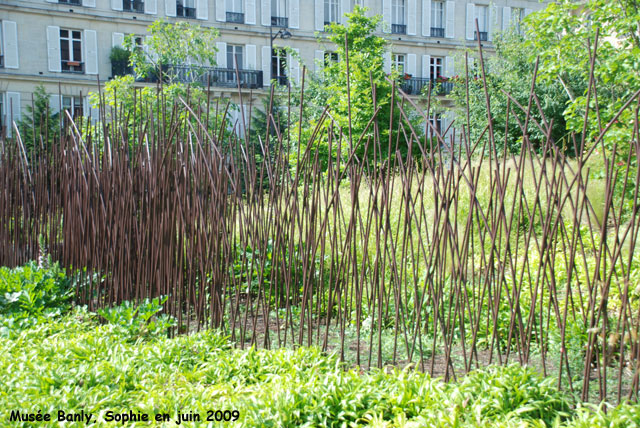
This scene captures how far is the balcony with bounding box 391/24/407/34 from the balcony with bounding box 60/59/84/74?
509 inches

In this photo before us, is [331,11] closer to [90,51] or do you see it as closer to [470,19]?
[470,19]

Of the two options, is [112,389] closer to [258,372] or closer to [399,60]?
[258,372]

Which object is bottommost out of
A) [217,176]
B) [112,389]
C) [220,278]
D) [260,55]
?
[112,389]

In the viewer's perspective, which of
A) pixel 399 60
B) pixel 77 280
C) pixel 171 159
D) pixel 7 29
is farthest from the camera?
pixel 399 60

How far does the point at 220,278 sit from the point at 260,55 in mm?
20591

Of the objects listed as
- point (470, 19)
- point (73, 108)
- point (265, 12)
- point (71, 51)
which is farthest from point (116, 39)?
point (73, 108)

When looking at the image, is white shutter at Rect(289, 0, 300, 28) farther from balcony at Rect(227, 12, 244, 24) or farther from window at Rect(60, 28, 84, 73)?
window at Rect(60, 28, 84, 73)

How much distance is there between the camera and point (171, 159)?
3631 mm

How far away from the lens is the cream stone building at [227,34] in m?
19.2

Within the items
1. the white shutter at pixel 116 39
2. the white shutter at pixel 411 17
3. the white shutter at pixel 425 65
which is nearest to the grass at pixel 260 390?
the white shutter at pixel 116 39

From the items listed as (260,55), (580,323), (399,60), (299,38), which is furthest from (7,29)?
(580,323)

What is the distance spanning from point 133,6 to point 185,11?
1.95m

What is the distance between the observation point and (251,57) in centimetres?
2255

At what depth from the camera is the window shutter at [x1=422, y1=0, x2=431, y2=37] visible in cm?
2472
